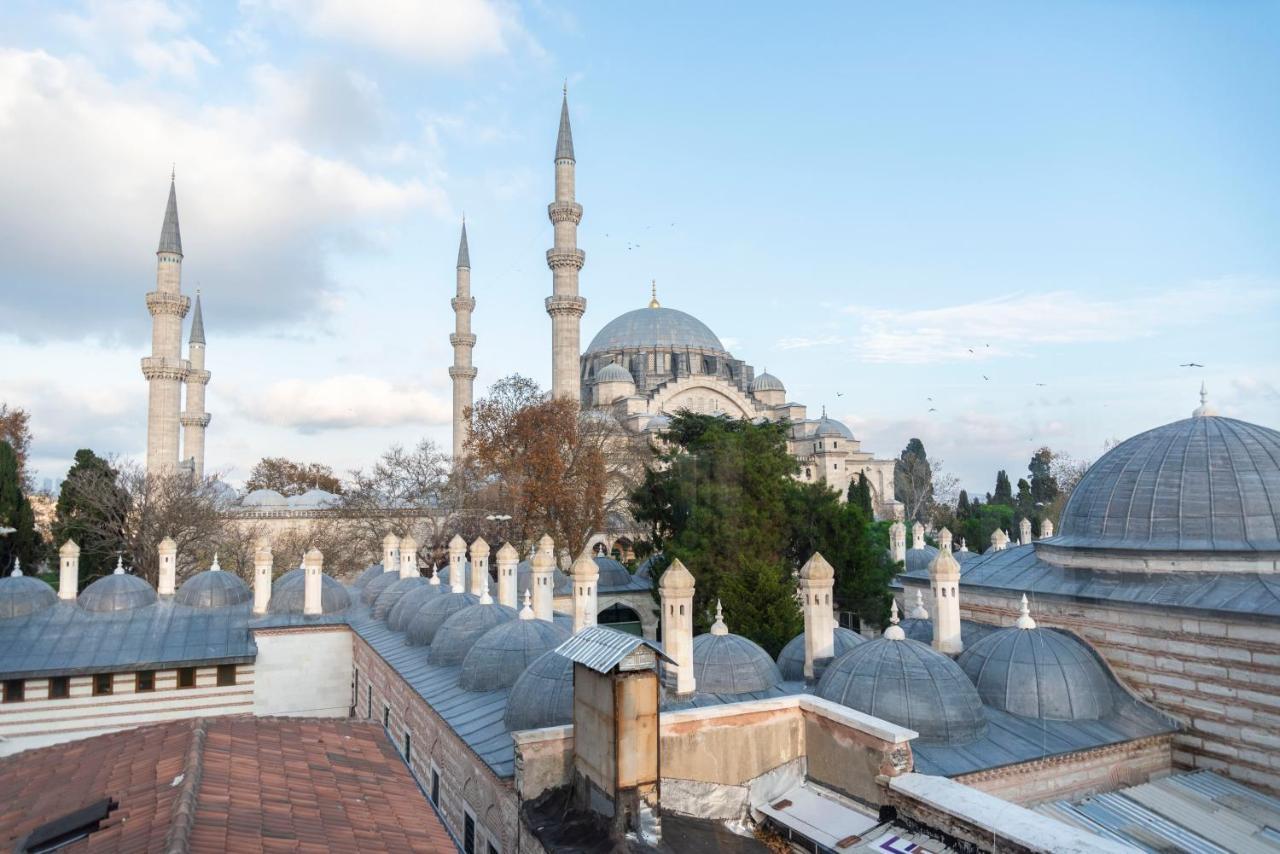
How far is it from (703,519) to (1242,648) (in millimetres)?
9761

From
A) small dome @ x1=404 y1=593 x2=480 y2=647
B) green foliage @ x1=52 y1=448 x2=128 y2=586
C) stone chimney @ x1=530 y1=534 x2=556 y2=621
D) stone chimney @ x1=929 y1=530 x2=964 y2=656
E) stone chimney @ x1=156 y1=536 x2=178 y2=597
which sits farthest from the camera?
green foliage @ x1=52 y1=448 x2=128 y2=586

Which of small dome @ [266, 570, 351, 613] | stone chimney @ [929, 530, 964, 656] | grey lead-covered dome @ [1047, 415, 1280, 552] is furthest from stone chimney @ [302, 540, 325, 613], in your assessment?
grey lead-covered dome @ [1047, 415, 1280, 552]

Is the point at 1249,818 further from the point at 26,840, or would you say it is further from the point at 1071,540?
the point at 26,840

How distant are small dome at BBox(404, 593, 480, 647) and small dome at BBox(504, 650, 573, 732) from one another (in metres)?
4.36

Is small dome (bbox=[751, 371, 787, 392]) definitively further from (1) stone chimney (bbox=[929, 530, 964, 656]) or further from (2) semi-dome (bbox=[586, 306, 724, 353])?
(1) stone chimney (bbox=[929, 530, 964, 656])

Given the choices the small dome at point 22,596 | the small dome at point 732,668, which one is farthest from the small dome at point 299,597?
the small dome at point 732,668

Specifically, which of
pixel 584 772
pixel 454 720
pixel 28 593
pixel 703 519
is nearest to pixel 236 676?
pixel 28 593

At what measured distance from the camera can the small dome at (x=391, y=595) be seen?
15.3 metres

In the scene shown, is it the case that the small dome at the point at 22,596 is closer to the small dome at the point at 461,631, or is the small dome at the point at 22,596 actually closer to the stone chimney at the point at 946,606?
the small dome at the point at 461,631

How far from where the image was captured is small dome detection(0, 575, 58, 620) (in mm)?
14133

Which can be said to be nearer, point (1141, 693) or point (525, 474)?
point (1141, 693)

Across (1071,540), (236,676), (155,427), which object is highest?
(155,427)

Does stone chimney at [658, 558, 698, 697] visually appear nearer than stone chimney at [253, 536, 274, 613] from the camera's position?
Yes

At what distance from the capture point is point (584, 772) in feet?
21.0
